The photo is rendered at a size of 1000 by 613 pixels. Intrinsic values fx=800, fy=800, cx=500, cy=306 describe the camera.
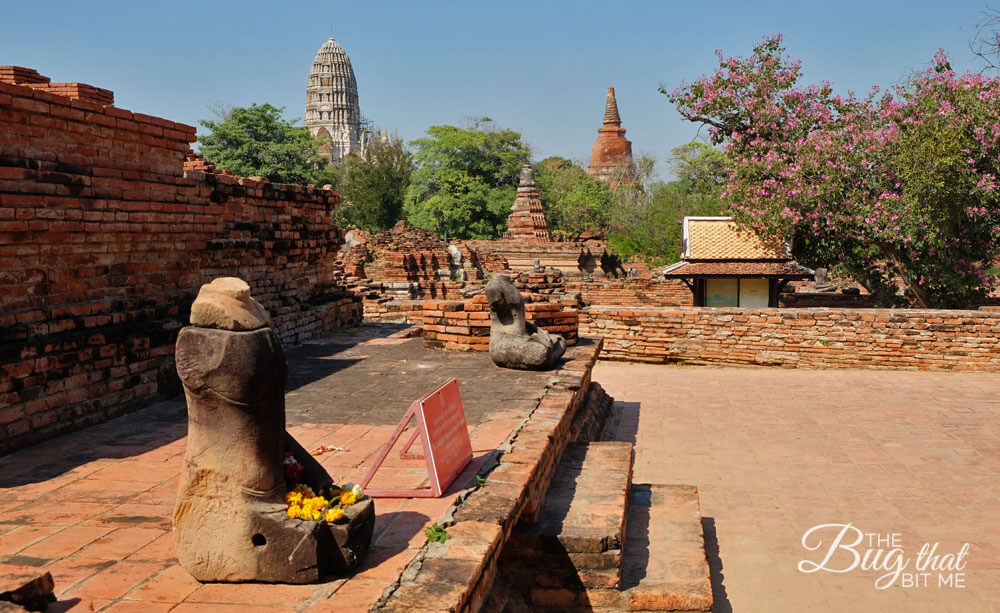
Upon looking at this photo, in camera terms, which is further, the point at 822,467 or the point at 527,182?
the point at 527,182

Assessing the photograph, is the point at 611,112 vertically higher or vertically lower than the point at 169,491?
higher

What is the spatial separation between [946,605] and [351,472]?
303 cm

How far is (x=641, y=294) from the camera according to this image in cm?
1808

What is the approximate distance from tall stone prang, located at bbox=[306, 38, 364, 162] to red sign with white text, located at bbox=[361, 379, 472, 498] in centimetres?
7144

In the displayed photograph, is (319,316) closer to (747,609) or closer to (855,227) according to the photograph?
(747,609)

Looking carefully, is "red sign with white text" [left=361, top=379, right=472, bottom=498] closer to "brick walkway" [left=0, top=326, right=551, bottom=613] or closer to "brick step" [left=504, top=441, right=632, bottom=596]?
"brick walkway" [left=0, top=326, right=551, bottom=613]

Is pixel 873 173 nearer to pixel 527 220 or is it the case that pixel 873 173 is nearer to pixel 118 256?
pixel 118 256

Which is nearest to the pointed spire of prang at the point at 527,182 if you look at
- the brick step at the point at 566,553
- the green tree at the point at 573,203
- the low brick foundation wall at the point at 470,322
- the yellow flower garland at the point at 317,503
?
the green tree at the point at 573,203

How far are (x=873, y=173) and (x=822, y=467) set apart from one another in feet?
26.7

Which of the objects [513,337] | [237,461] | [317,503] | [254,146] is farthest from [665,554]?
[254,146]

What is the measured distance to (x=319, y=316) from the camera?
872cm

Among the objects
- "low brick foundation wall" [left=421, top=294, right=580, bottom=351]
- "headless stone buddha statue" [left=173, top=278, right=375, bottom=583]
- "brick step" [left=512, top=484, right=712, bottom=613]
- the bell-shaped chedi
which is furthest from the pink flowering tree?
the bell-shaped chedi

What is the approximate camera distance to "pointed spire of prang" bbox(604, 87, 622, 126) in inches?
2057

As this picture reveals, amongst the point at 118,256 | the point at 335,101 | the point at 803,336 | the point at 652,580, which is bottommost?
the point at 652,580
